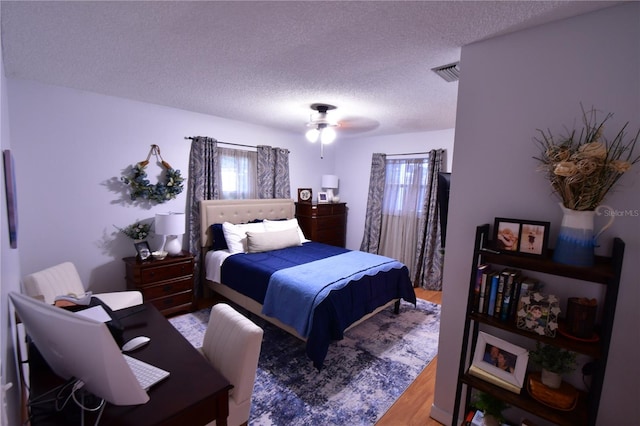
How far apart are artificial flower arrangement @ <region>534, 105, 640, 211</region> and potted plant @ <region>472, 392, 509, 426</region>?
110cm

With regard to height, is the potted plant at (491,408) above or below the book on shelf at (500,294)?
below

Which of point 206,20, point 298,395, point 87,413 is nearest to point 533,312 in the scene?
point 298,395

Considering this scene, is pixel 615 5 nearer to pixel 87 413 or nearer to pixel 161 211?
pixel 87 413

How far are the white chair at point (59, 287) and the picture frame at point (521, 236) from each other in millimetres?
2749

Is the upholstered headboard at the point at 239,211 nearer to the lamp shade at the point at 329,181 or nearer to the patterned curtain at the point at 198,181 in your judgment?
the patterned curtain at the point at 198,181

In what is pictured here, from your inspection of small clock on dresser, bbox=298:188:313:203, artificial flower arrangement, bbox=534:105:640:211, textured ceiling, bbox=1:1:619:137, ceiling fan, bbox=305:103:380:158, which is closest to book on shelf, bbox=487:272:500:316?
artificial flower arrangement, bbox=534:105:640:211

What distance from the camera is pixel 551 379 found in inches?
53.2

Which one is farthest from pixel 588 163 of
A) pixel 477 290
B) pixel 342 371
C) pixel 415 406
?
pixel 342 371

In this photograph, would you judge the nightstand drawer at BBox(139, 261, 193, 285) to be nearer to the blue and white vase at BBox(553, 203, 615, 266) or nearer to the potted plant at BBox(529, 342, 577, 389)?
the potted plant at BBox(529, 342, 577, 389)

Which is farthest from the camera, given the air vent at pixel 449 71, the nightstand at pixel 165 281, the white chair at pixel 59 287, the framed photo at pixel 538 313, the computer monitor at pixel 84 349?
the nightstand at pixel 165 281

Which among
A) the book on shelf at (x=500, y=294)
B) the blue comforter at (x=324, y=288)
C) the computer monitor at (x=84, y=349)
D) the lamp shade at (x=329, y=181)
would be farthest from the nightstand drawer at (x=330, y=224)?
the computer monitor at (x=84, y=349)

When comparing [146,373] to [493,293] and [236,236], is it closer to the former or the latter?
[493,293]

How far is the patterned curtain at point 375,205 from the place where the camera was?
15.4 ft

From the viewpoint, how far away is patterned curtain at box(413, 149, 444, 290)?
13.3ft
